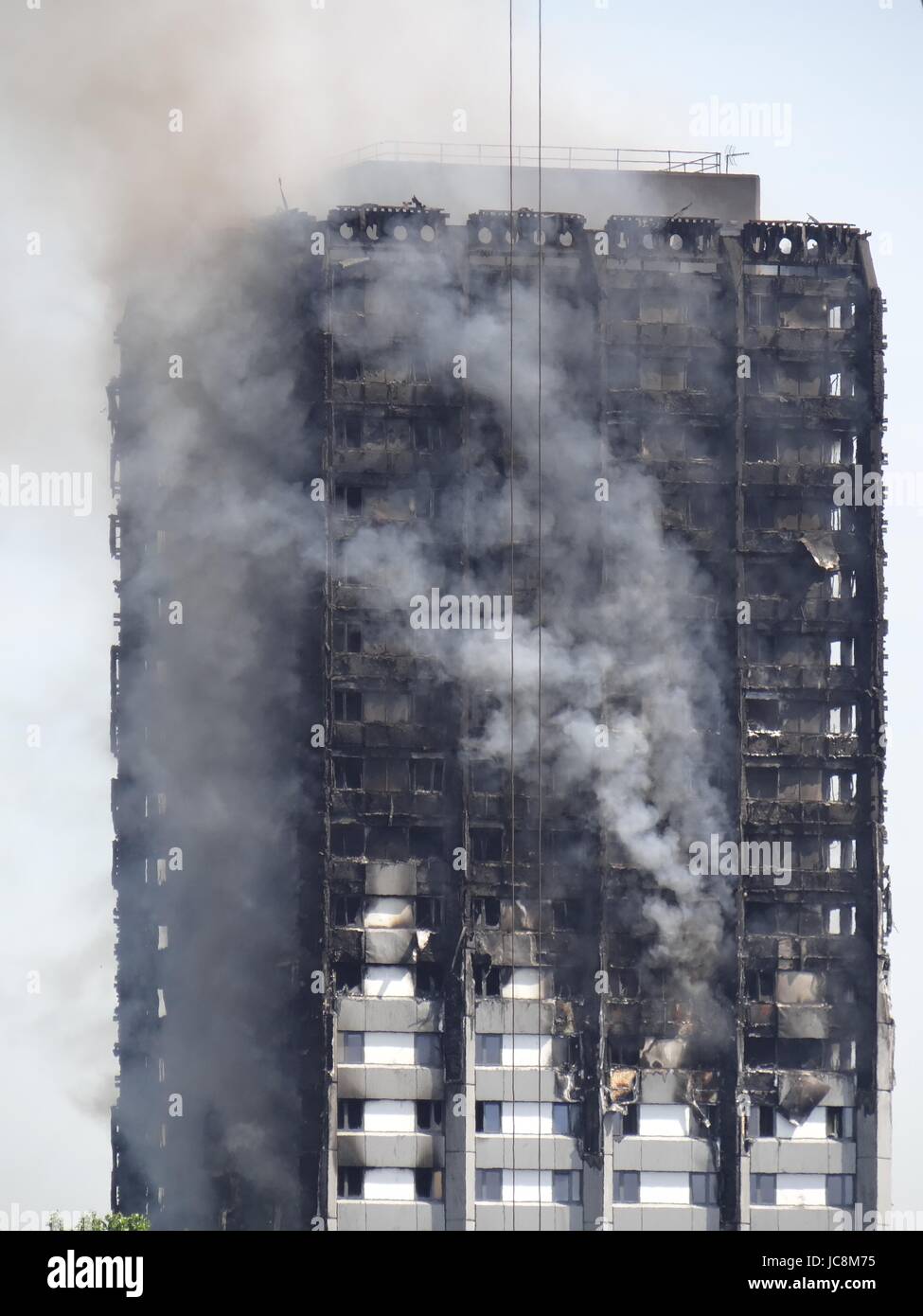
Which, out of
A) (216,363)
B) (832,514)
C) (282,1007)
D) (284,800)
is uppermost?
(216,363)

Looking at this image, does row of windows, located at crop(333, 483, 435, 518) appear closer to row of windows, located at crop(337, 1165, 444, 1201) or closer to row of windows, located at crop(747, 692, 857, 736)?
row of windows, located at crop(747, 692, 857, 736)

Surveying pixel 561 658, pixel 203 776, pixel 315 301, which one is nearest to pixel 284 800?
pixel 203 776

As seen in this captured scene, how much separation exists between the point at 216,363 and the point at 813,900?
78.5 ft

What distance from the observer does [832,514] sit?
70.6 m

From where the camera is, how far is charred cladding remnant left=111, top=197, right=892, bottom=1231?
69.4 meters

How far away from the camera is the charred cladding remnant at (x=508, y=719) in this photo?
6944cm

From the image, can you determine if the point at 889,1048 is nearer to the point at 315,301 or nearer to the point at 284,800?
the point at 284,800

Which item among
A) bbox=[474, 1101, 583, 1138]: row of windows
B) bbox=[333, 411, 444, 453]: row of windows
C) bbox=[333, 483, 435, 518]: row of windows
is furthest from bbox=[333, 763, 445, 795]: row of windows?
bbox=[474, 1101, 583, 1138]: row of windows

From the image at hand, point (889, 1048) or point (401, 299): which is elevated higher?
point (401, 299)

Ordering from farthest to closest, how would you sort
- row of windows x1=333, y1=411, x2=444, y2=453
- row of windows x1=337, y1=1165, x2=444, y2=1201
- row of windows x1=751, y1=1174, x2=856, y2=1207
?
row of windows x1=751, y1=1174, x2=856, y2=1207 < row of windows x1=333, y1=411, x2=444, y2=453 < row of windows x1=337, y1=1165, x2=444, y2=1201

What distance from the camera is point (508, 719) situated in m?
69.4

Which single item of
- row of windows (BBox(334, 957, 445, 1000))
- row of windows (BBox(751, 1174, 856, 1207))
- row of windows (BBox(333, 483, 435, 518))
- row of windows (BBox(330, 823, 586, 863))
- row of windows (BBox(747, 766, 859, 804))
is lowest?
row of windows (BBox(751, 1174, 856, 1207))

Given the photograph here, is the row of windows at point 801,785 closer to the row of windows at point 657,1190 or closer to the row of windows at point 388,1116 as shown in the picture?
the row of windows at point 657,1190

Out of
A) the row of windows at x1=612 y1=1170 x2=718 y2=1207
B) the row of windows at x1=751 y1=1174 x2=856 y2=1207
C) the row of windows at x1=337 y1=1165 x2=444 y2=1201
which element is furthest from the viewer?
the row of windows at x1=751 y1=1174 x2=856 y2=1207
